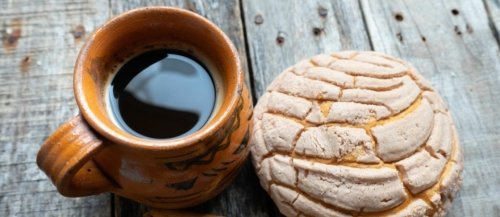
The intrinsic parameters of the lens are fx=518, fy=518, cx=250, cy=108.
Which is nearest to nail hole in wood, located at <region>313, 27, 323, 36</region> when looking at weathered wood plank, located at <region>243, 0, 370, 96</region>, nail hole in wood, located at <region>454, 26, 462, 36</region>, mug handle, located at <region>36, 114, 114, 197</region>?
weathered wood plank, located at <region>243, 0, 370, 96</region>

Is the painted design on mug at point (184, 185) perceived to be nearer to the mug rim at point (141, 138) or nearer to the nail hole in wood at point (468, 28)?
the mug rim at point (141, 138)

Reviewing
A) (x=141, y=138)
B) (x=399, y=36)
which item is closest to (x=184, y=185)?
(x=141, y=138)

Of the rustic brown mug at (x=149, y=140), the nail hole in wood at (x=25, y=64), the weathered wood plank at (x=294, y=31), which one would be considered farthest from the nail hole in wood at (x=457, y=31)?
the nail hole in wood at (x=25, y=64)

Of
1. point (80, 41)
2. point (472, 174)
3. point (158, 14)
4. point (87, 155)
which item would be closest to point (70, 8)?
point (80, 41)

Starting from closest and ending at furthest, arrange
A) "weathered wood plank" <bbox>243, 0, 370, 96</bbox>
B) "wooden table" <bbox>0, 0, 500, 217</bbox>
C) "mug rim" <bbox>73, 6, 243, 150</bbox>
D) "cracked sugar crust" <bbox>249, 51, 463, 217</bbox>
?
1. "mug rim" <bbox>73, 6, 243, 150</bbox>
2. "cracked sugar crust" <bbox>249, 51, 463, 217</bbox>
3. "wooden table" <bbox>0, 0, 500, 217</bbox>
4. "weathered wood plank" <bbox>243, 0, 370, 96</bbox>

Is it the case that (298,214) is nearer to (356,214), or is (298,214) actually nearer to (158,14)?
(356,214)

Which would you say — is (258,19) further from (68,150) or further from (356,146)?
(68,150)

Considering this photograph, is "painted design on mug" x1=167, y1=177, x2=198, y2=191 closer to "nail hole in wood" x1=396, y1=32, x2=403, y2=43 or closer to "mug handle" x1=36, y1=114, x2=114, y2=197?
→ "mug handle" x1=36, y1=114, x2=114, y2=197
